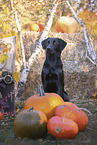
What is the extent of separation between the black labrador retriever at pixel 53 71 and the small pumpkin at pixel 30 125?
4.45 feet

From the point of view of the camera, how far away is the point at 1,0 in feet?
18.7

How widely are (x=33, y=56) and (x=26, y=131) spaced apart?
3.65 meters

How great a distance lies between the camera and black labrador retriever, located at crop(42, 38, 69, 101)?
3484 millimetres

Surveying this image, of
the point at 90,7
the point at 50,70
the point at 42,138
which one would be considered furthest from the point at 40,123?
the point at 90,7

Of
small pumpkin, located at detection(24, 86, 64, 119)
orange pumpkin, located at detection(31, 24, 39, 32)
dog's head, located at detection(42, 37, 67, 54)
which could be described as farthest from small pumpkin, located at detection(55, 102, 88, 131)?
Result: orange pumpkin, located at detection(31, 24, 39, 32)

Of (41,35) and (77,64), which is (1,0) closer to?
→ (41,35)

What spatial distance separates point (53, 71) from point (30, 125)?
1.60m

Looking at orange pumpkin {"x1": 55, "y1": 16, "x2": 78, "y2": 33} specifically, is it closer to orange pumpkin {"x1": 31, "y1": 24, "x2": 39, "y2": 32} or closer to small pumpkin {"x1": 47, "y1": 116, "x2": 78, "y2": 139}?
orange pumpkin {"x1": 31, "y1": 24, "x2": 39, "y2": 32}

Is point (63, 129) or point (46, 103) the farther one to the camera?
point (46, 103)

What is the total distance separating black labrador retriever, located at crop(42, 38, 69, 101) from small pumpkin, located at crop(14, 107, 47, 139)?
1355mm

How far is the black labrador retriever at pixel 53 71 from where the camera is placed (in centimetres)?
348

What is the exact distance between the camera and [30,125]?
207 cm

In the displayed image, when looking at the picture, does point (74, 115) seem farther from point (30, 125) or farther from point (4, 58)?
point (4, 58)

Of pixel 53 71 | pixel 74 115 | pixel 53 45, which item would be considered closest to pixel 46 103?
pixel 74 115
